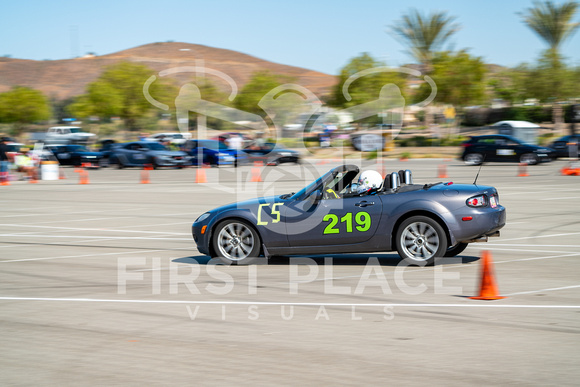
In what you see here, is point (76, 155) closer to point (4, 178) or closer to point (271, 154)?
point (4, 178)

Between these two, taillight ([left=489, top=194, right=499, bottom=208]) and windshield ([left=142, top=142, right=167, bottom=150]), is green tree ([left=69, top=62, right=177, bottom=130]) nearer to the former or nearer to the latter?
windshield ([left=142, top=142, right=167, bottom=150])

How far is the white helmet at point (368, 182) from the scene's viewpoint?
966 cm

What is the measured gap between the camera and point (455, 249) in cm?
1002

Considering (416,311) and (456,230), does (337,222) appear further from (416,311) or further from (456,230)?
(416,311)

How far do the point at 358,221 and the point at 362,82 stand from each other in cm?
5671

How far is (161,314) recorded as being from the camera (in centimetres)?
700

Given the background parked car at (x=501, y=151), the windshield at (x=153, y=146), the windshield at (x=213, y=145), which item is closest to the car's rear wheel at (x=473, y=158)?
the background parked car at (x=501, y=151)

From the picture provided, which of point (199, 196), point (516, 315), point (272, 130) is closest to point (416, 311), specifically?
point (516, 315)

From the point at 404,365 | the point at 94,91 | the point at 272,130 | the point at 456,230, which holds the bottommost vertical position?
the point at 404,365

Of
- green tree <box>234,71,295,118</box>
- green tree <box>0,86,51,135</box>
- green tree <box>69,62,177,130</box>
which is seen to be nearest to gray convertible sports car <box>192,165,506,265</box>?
green tree <box>69,62,177,130</box>

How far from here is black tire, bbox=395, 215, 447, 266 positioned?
30.1 feet

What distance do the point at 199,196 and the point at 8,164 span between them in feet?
47.0

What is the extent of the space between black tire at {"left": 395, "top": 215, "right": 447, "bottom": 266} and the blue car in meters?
29.7

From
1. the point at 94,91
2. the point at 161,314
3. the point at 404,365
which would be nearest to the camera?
the point at 404,365
